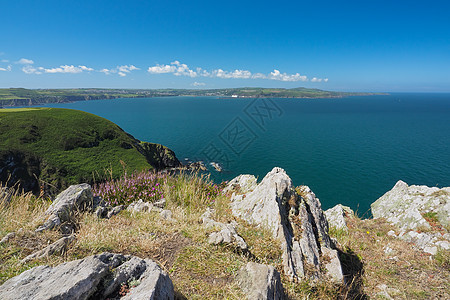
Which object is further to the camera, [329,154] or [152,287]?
[329,154]

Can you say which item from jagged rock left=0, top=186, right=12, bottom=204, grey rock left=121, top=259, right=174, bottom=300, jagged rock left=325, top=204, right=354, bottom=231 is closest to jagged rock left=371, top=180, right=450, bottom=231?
jagged rock left=325, top=204, right=354, bottom=231

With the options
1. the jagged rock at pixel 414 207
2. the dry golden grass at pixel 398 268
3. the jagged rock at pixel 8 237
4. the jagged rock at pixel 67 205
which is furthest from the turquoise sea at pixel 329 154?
the jagged rock at pixel 8 237

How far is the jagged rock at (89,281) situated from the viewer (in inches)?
100.0

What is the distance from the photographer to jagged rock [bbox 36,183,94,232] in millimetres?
5160

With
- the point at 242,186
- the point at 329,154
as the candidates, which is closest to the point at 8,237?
the point at 242,186

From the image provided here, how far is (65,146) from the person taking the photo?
1847 inches

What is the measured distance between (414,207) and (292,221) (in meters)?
9.84

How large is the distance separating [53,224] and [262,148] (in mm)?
68019

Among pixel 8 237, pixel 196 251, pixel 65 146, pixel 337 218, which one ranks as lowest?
pixel 65 146

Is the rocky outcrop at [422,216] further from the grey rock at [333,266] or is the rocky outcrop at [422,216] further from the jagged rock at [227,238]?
the jagged rock at [227,238]

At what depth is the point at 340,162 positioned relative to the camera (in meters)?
57.5

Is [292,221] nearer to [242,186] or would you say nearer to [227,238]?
[227,238]

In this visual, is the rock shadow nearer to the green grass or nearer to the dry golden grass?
the dry golden grass

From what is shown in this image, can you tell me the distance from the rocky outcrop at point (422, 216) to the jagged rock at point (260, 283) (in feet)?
27.9
